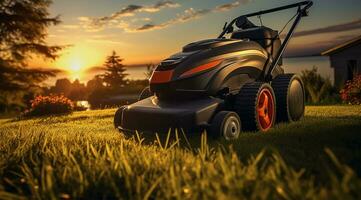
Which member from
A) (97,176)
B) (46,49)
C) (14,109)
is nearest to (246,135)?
(97,176)

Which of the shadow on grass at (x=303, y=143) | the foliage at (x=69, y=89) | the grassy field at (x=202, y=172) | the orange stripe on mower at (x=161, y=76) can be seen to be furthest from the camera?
the foliage at (x=69, y=89)

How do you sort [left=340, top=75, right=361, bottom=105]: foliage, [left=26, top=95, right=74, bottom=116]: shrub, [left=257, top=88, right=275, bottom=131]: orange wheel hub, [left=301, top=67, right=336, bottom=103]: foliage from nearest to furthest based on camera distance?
[left=257, top=88, right=275, bottom=131]: orange wheel hub → [left=340, top=75, right=361, bottom=105]: foliage → [left=26, top=95, right=74, bottom=116]: shrub → [left=301, top=67, right=336, bottom=103]: foliage

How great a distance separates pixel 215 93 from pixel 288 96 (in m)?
1.51

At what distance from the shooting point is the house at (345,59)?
22.7 metres

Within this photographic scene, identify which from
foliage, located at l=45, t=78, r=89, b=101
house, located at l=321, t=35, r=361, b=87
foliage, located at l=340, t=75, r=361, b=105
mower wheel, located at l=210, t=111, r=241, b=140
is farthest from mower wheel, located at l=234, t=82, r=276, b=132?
foliage, located at l=45, t=78, r=89, b=101

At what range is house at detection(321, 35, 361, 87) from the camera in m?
22.7

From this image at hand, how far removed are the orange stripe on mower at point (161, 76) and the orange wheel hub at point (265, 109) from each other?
1363mm

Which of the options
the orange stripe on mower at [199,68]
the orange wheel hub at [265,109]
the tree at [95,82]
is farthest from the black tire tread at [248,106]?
the tree at [95,82]

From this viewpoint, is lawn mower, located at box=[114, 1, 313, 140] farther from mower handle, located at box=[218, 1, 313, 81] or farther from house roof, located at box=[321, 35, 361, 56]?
house roof, located at box=[321, 35, 361, 56]

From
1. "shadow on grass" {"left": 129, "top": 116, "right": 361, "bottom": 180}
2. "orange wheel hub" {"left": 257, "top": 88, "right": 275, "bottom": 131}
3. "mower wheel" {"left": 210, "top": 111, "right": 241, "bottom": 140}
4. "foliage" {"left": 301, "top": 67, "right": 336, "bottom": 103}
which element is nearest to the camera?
"shadow on grass" {"left": 129, "top": 116, "right": 361, "bottom": 180}

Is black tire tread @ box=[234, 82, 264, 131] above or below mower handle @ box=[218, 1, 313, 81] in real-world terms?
below

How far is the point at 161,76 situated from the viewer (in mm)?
6969

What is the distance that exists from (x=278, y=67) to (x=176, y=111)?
8.94ft

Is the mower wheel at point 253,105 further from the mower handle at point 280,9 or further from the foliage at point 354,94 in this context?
the foliage at point 354,94
